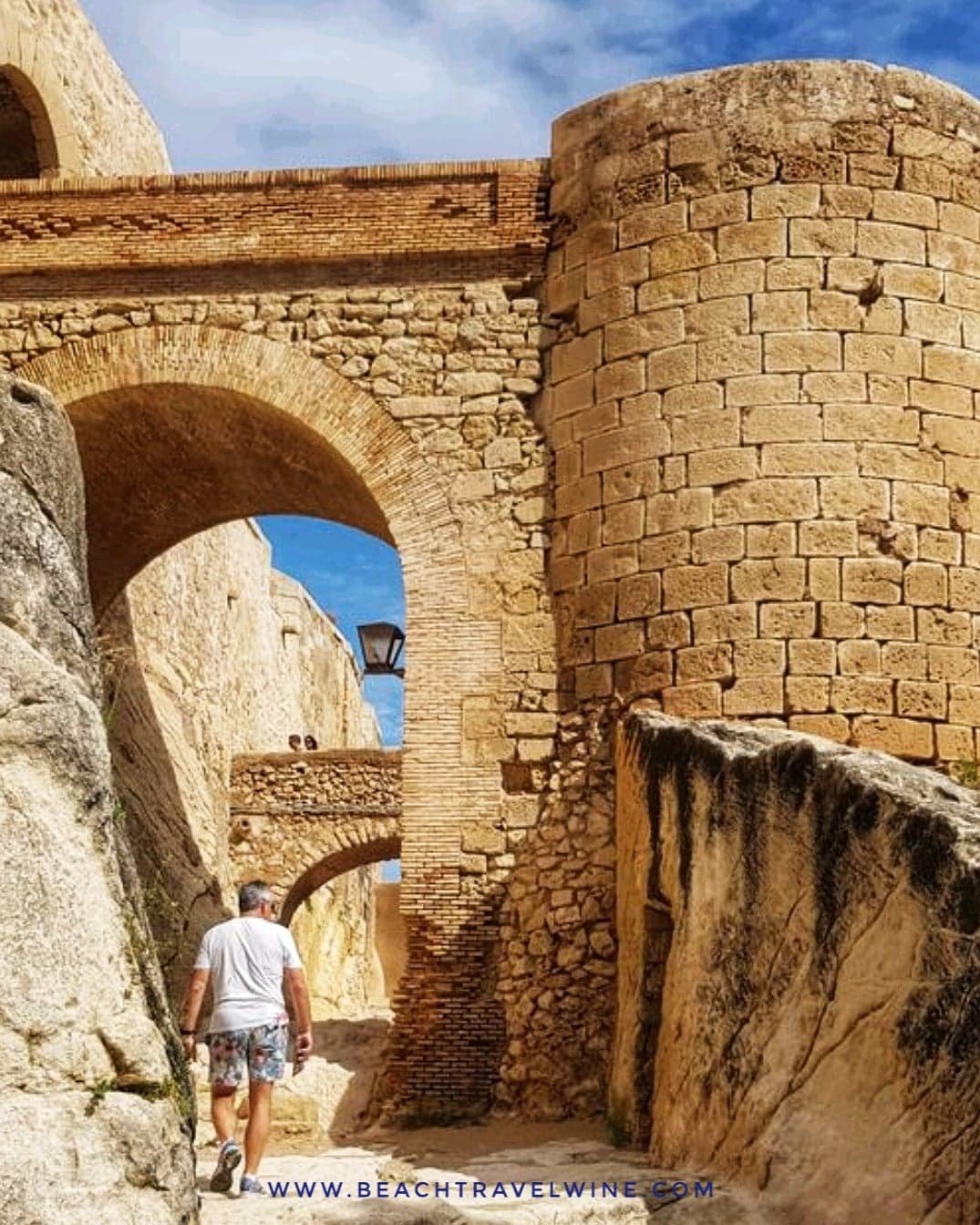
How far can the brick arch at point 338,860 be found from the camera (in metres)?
22.5

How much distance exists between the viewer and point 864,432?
36.3ft

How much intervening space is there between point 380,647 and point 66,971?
48.2 ft

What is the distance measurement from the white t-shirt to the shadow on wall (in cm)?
769

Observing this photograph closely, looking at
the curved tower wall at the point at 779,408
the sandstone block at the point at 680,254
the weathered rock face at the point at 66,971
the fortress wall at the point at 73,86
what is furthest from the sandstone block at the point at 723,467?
the fortress wall at the point at 73,86

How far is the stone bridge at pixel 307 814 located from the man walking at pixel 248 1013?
14639 millimetres

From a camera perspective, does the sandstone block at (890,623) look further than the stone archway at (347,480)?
No

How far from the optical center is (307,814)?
22719mm

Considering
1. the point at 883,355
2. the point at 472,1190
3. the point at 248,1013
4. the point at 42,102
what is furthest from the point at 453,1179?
the point at 42,102

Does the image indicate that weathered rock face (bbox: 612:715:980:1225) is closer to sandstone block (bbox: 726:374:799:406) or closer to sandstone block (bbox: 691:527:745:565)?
sandstone block (bbox: 691:527:745:565)

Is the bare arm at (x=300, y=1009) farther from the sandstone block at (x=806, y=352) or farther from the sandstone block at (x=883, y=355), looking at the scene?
the sandstone block at (x=883, y=355)

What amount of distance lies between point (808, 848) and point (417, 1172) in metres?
2.29

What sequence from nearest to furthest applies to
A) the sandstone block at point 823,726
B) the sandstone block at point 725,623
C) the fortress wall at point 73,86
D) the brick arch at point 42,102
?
the sandstone block at point 823,726
the sandstone block at point 725,623
the brick arch at point 42,102
the fortress wall at point 73,86

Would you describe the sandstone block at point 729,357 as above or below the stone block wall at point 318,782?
above

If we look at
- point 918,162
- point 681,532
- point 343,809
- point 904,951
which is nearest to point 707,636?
point 681,532
